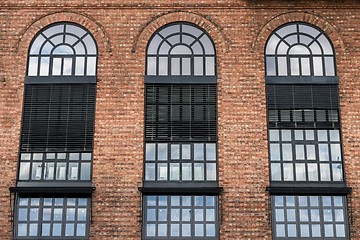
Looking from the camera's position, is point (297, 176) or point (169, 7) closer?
point (297, 176)

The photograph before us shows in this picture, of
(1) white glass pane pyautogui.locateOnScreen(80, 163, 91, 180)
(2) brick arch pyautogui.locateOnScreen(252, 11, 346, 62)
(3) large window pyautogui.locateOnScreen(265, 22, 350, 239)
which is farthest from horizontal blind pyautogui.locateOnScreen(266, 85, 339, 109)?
(1) white glass pane pyautogui.locateOnScreen(80, 163, 91, 180)

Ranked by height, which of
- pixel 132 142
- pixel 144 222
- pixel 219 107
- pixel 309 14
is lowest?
pixel 144 222

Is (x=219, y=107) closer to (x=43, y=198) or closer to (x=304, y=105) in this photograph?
(x=304, y=105)

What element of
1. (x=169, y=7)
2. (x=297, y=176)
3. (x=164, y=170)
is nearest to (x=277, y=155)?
(x=297, y=176)

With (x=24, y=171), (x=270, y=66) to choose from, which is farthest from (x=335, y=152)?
(x=24, y=171)

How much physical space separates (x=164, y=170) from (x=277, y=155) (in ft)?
11.1

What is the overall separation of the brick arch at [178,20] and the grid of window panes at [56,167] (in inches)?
149

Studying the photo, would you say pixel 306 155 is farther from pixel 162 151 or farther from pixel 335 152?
pixel 162 151

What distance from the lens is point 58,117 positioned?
640 inches

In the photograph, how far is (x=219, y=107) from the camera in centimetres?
1625

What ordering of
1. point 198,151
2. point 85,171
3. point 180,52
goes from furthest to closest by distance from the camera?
point 180,52 → point 198,151 → point 85,171

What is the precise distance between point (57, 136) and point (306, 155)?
7425 mm

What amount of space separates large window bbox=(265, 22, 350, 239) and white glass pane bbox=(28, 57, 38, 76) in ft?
23.7

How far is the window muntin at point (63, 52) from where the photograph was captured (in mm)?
16766
